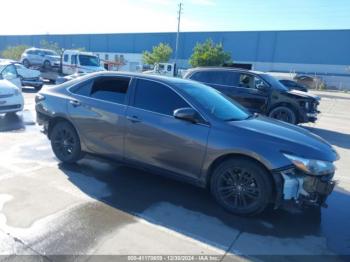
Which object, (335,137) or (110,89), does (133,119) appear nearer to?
(110,89)

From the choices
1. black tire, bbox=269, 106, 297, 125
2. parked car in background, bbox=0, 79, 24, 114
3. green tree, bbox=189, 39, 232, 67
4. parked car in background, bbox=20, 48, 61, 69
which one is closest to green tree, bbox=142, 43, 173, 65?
green tree, bbox=189, 39, 232, 67

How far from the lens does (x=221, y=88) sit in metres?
10.3

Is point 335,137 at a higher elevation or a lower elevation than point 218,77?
lower

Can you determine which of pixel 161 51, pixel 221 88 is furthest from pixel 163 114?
pixel 161 51

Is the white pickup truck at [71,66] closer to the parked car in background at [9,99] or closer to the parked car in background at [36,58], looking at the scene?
the parked car in background at [36,58]

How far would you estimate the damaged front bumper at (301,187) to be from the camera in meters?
3.57

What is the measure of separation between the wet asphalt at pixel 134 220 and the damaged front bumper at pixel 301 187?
18 cm

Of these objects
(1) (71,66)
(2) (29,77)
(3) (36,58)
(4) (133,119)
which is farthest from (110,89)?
(3) (36,58)

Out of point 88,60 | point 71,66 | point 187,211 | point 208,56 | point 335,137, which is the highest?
point 208,56

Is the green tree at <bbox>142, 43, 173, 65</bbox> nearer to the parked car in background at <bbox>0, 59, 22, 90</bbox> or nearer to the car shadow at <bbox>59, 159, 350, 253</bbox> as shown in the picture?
the parked car in background at <bbox>0, 59, 22, 90</bbox>

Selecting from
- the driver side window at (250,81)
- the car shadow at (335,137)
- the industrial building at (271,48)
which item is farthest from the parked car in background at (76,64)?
the industrial building at (271,48)

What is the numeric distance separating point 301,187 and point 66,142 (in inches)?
142

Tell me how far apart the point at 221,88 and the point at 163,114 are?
637 centimetres

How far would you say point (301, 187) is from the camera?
361cm
